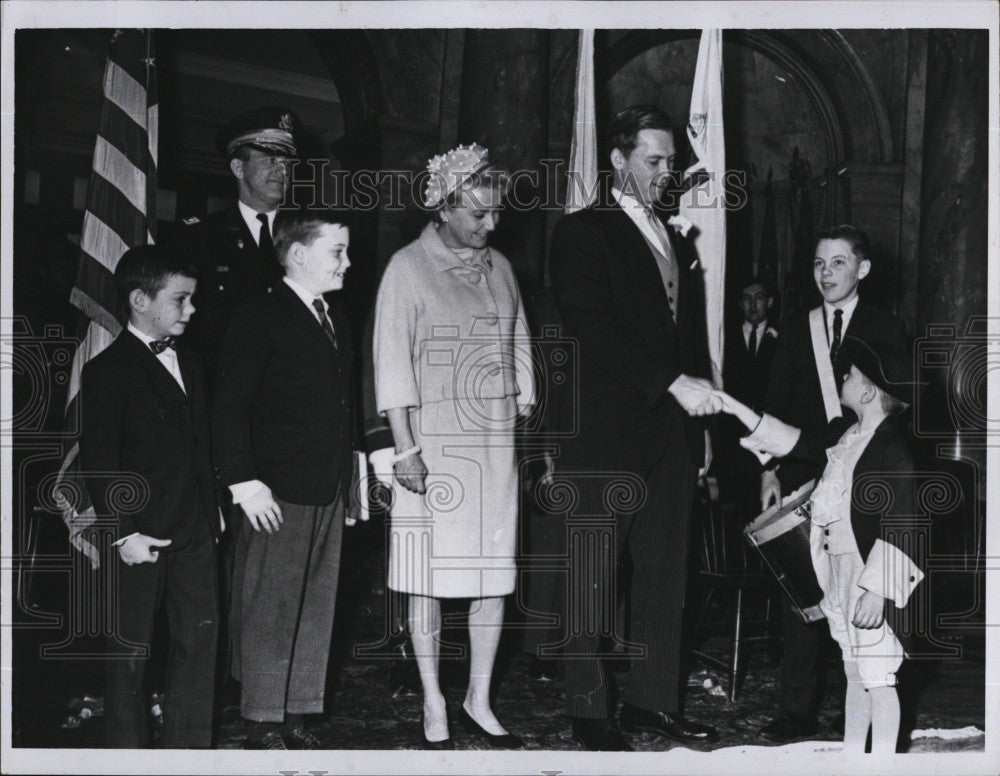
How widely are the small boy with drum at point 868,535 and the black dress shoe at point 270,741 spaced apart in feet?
6.53

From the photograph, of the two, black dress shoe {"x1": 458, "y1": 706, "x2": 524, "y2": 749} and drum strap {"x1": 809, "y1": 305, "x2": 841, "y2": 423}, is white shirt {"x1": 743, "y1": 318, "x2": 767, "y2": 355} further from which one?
black dress shoe {"x1": 458, "y1": 706, "x2": 524, "y2": 749}

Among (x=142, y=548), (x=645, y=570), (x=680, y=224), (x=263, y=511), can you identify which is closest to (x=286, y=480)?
(x=263, y=511)

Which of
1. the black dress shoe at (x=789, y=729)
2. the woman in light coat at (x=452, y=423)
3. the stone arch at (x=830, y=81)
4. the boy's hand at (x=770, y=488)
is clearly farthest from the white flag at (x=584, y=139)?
the black dress shoe at (x=789, y=729)

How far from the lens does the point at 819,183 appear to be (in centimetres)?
652

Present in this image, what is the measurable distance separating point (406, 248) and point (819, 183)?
2932mm

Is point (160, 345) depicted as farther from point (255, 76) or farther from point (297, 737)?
point (255, 76)

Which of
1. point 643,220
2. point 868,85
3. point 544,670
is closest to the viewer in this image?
point 643,220

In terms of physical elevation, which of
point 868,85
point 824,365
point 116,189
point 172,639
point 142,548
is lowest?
point 172,639

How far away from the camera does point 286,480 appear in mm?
4320

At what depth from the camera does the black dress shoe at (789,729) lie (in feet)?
15.0

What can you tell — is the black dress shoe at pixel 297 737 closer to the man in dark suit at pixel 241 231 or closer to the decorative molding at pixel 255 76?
the man in dark suit at pixel 241 231

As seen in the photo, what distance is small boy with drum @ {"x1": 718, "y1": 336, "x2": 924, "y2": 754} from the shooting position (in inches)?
164

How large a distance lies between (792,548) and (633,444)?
672mm

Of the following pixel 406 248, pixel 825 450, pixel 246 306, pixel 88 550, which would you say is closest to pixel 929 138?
pixel 825 450
